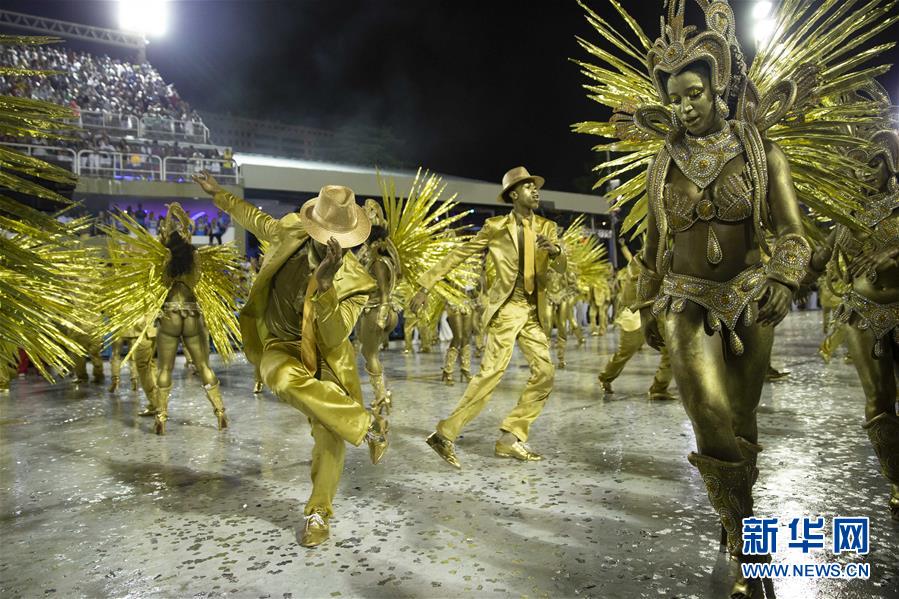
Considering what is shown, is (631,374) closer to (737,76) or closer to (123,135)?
(737,76)

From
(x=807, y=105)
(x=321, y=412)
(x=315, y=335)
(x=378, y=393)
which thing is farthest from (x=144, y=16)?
(x=807, y=105)

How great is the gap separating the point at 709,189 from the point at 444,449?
2.76 metres

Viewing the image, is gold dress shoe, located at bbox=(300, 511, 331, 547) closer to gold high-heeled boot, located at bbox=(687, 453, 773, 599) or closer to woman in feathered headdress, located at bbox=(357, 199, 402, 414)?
gold high-heeled boot, located at bbox=(687, 453, 773, 599)

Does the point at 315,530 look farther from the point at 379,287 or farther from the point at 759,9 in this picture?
the point at 759,9

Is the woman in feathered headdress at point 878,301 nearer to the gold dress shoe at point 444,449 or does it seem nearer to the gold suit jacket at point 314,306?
the gold dress shoe at point 444,449

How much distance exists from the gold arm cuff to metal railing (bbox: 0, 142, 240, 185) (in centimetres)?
1694

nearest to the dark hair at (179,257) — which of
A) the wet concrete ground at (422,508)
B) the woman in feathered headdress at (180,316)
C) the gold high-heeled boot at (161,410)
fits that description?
the woman in feathered headdress at (180,316)

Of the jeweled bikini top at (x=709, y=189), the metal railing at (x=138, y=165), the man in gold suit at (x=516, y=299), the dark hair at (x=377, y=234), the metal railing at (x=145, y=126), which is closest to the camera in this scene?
the jeweled bikini top at (x=709, y=189)

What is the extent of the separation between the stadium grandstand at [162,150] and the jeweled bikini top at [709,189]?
11776mm

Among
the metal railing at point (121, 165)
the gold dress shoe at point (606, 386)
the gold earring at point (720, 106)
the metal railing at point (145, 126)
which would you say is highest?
the metal railing at point (145, 126)

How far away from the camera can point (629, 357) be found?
827 cm

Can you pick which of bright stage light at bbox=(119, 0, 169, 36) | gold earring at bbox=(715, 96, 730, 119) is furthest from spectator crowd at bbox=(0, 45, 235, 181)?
gold earring at bbox=(715, 96, 730, 119)

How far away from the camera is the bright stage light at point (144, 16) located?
1054 inches

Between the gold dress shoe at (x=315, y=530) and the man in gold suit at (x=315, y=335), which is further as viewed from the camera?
the man in gold suit at (x=315, y=335)
